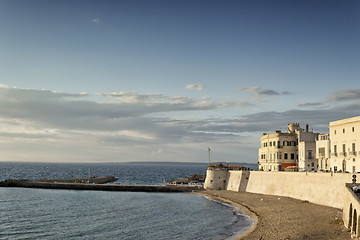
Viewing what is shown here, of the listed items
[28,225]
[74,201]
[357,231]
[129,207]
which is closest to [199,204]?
[129,207]

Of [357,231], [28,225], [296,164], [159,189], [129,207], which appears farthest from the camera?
[159,189]

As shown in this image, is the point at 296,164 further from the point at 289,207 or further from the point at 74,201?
the point at 74,201

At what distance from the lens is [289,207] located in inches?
2128

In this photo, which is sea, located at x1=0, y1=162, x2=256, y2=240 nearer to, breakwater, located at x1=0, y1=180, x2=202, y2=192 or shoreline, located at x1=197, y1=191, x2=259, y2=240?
shoreline, located at x1=197, y1=191, x2=259, y2=240

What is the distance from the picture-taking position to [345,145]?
60562mm

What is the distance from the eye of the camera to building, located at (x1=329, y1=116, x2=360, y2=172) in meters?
57.7

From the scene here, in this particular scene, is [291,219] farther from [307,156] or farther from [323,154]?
[307,156]

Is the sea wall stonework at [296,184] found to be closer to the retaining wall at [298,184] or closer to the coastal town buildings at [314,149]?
the retaining wall at [298,184]

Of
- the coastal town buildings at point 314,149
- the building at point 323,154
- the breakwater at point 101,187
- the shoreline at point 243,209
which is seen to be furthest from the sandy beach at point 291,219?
the breakwater at point 101,187

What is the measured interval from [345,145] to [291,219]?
21152 mm

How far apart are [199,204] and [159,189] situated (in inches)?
1027

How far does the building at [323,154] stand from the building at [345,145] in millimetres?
2813

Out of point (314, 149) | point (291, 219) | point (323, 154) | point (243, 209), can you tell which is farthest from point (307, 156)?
point (291, 219)

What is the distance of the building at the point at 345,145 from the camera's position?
2270 inches
